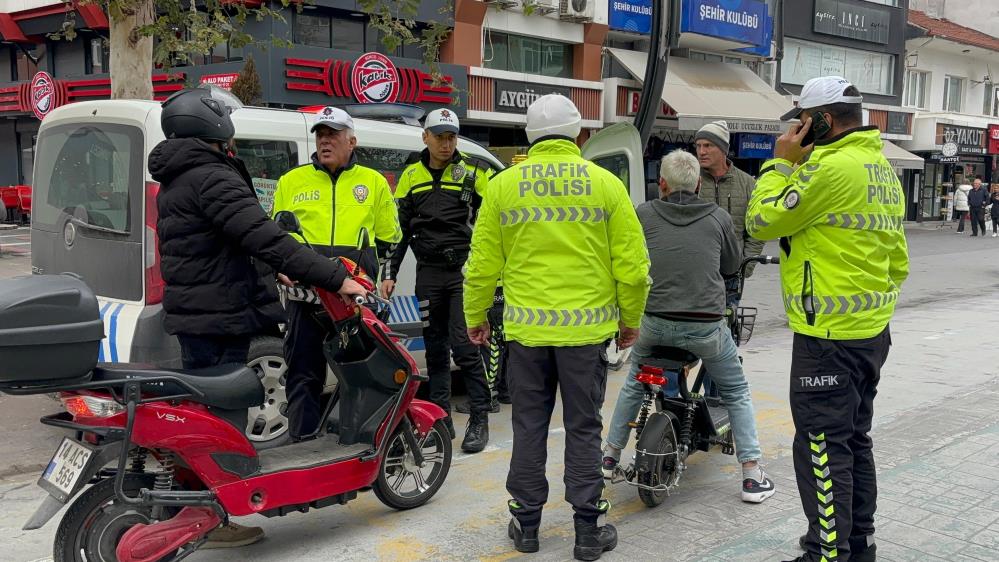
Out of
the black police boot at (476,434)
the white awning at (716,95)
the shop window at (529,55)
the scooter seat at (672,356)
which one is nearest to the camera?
the scooter seat at (672,356)

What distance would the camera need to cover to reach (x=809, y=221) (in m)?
3.42

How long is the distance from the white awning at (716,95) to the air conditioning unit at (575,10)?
151 cm

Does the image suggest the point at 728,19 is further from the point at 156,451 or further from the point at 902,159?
the point at 156,451

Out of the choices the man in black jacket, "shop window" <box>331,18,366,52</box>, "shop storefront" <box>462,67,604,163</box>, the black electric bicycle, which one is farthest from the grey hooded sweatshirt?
"shop window" <box>331,18,366,52</box>

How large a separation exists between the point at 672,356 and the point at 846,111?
1594mm

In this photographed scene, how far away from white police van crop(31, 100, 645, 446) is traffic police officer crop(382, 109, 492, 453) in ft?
1.82

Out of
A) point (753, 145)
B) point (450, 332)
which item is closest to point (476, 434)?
point (450, 332)

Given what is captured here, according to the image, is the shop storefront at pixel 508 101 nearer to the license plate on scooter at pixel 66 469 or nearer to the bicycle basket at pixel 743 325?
the bicycle basket at pixel 743 325

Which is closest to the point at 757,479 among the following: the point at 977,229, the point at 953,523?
the point at 953,523

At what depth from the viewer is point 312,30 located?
16.9 metres

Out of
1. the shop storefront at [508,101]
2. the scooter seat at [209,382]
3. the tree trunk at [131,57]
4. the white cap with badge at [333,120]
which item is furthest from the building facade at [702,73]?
the scooter seat at [209,382]

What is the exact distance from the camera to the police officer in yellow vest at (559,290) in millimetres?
3781

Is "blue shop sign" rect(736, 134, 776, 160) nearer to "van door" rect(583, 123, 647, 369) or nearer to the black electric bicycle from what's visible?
"van door" rect(583, 123, 647, 369)

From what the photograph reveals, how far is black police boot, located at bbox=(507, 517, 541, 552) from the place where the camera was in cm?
396
